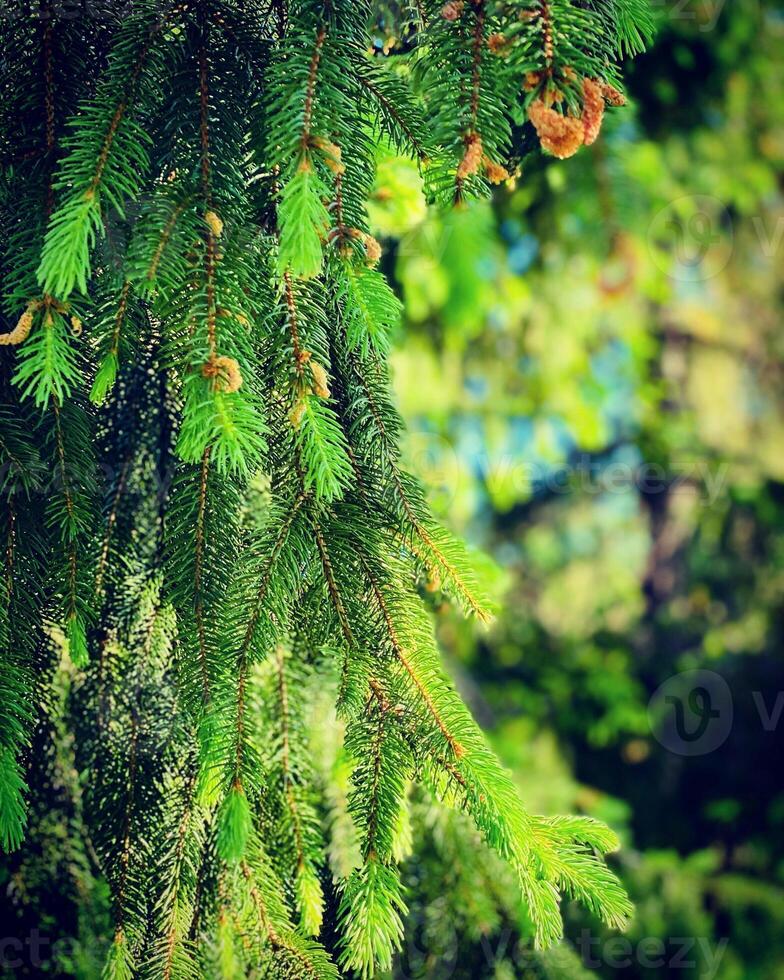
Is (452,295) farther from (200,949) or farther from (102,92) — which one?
(200,949)

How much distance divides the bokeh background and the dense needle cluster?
3.52 feet

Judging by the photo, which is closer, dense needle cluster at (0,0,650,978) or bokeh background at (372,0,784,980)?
dense needle cluster at (0,0,650,978)

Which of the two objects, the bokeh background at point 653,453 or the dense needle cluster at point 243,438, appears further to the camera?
the bokeh background at point 653,453

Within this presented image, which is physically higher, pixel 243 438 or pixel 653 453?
pixel 653 453

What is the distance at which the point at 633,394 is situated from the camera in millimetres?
3252

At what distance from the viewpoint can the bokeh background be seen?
248 centimetres

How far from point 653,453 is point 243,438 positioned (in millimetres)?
2662

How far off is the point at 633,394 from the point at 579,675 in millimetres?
1155

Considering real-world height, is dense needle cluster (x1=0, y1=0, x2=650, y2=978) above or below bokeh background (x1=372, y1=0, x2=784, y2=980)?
below

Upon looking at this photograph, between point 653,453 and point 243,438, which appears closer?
point 243,438

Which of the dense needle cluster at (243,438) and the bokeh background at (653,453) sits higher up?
the bokeh background at (653,453)

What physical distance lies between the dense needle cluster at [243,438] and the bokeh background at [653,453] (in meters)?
1.07

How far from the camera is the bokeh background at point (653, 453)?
248 centimetres

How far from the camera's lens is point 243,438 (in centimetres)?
64
